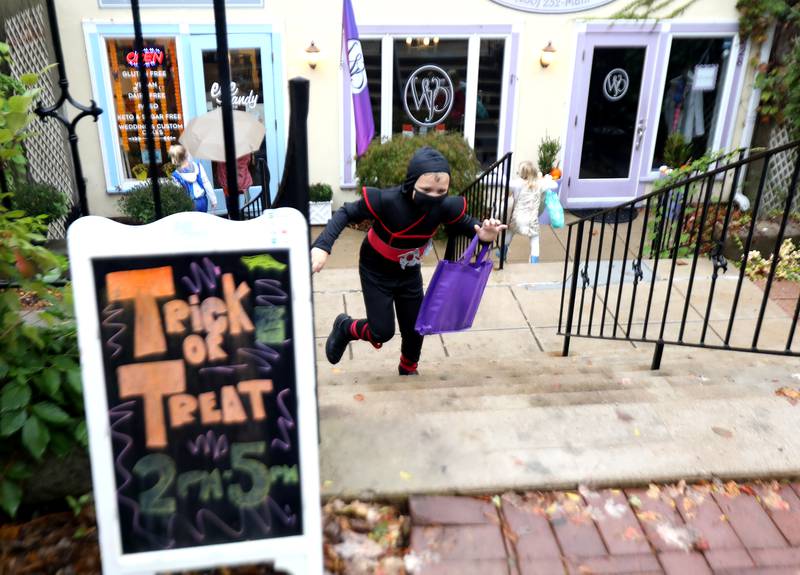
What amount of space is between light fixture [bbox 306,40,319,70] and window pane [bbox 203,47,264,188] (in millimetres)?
624

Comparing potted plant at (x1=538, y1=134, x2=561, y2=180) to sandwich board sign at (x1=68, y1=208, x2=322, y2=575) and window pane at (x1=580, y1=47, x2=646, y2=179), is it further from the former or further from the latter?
sandwich board sign at (x1=68, y1=208, x2=322, y2=575)

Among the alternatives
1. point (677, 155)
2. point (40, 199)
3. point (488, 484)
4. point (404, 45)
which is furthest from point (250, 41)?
point (488, 484)

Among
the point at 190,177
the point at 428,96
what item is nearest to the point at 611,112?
the point at 428,96

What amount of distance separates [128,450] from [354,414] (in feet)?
3.89

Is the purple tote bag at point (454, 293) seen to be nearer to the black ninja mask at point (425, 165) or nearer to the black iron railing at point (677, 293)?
the black ninja mask at point (425, 165)

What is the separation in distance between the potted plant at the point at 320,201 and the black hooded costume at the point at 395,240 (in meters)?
5.20

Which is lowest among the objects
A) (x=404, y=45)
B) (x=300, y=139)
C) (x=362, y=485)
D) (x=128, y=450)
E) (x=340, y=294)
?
(x=340, y=294)

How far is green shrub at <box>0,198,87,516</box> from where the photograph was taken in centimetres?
203

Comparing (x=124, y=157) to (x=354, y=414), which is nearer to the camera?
(x=354, y=414)

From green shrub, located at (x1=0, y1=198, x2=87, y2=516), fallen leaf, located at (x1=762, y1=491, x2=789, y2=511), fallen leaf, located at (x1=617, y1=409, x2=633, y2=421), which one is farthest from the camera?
fallen leaf, located at (x1=617, y1=409, x2=633, y2=421)

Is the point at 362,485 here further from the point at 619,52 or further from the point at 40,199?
the point at 619,52

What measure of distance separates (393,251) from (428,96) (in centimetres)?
604

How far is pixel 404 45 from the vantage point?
9.02 m

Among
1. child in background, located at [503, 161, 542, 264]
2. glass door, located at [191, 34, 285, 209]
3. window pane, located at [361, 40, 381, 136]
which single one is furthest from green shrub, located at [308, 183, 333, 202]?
child in background, located at [503, 161, 542, 264]
